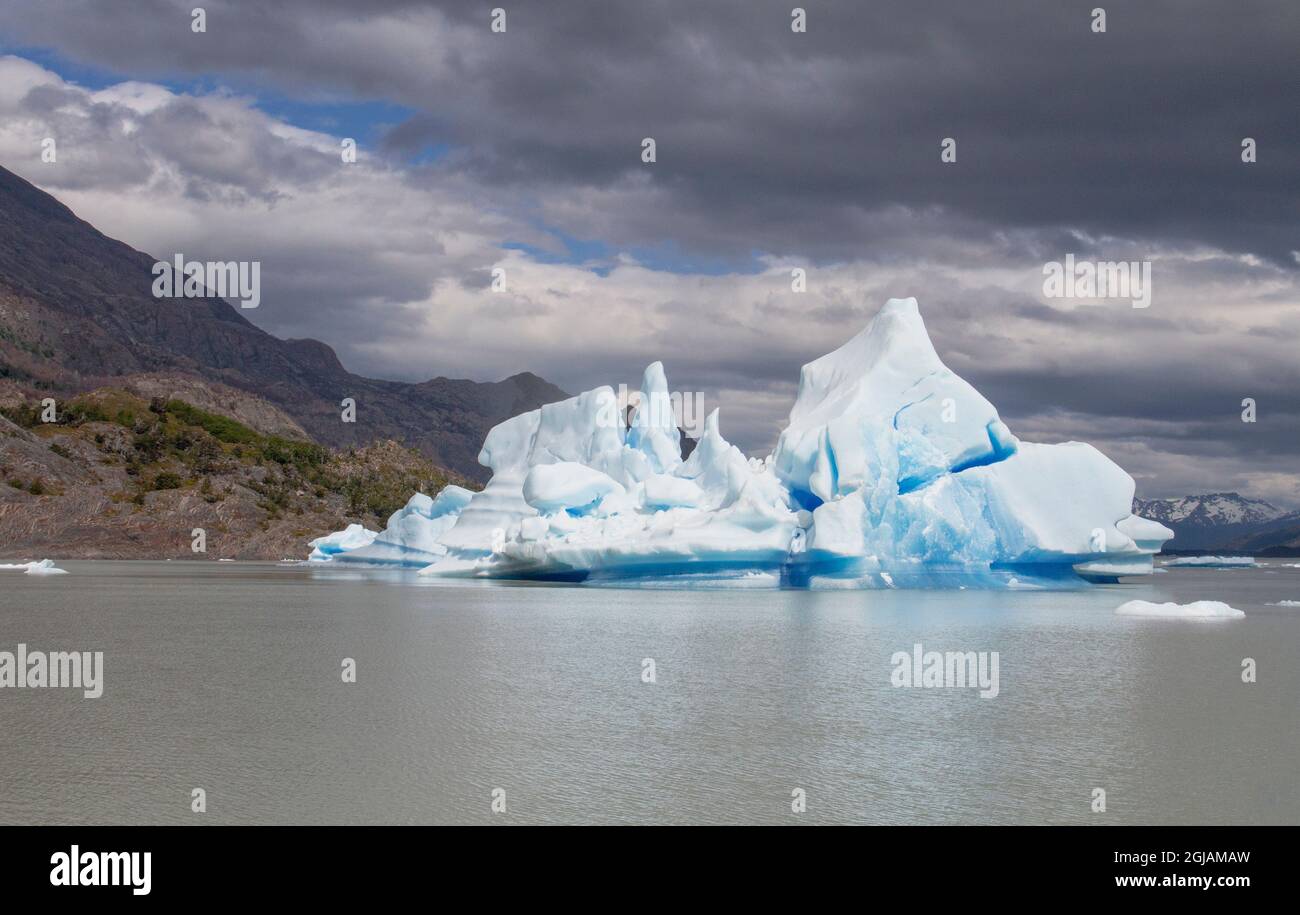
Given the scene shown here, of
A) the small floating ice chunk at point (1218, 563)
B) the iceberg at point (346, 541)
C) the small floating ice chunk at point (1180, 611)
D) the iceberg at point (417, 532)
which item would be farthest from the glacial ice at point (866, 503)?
the small floating ice chunk at point (1218, 563)

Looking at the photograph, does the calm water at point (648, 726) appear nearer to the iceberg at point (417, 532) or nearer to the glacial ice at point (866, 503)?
the glacial ice at point (866, 503)

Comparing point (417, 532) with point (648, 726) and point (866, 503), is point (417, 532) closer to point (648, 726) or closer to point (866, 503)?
point (866, 503)

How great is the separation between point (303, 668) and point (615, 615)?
34.6 ft

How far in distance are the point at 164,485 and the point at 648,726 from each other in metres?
106

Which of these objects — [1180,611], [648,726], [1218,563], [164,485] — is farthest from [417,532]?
[1218,563]

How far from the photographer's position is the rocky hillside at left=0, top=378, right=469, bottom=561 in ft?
314

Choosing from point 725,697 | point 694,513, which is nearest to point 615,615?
point 694,513

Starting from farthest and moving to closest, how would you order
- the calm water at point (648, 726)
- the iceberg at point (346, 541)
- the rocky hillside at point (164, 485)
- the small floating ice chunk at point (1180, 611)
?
the rocky hillside at point (164, 485)
the iceberg at point (346, 541)
the small floating ice chunk at point (1180, 611)
the calm water at point (648, 726)

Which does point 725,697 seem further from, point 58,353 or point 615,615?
point 58,353

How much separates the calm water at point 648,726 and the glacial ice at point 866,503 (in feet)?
28.5

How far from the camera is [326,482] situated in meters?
122

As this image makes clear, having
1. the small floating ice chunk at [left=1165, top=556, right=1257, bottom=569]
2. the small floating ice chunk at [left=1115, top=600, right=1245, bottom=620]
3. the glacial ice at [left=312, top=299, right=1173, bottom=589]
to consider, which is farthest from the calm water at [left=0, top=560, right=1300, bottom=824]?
the small floating ice chunk at [left=1165, top=556, right=1257, bottom=569]

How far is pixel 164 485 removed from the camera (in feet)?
352

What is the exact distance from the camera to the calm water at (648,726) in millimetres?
8828
